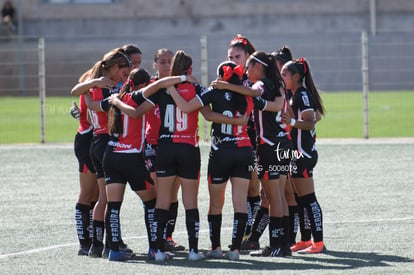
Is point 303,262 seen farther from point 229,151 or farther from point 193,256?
point 229,151

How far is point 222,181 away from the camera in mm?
8375

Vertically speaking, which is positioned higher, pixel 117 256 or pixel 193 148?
pixel 193 148

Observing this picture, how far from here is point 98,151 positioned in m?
8.59

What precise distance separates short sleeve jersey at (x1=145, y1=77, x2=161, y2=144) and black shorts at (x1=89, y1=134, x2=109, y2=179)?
1.86ft

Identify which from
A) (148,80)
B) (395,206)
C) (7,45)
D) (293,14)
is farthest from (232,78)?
(293,14)

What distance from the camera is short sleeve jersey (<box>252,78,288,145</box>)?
337 inches

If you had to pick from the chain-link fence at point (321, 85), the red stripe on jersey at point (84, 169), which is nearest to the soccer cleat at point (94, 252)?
the red stripe on jersey at point (84, 169)

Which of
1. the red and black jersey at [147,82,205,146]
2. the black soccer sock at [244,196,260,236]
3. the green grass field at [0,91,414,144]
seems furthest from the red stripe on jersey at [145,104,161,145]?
the green grass field at [0,91,414,144]

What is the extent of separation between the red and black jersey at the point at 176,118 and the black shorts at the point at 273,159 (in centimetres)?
70

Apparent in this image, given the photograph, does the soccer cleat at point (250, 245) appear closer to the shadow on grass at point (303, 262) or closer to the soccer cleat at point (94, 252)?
the shadow on grass at point (303, 262)

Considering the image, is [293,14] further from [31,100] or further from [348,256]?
[348,256]

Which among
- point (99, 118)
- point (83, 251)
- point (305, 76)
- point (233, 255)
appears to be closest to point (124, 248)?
point (83, 251)

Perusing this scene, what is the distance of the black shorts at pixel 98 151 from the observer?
8.57 meters

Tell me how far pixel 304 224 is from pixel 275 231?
563mm
